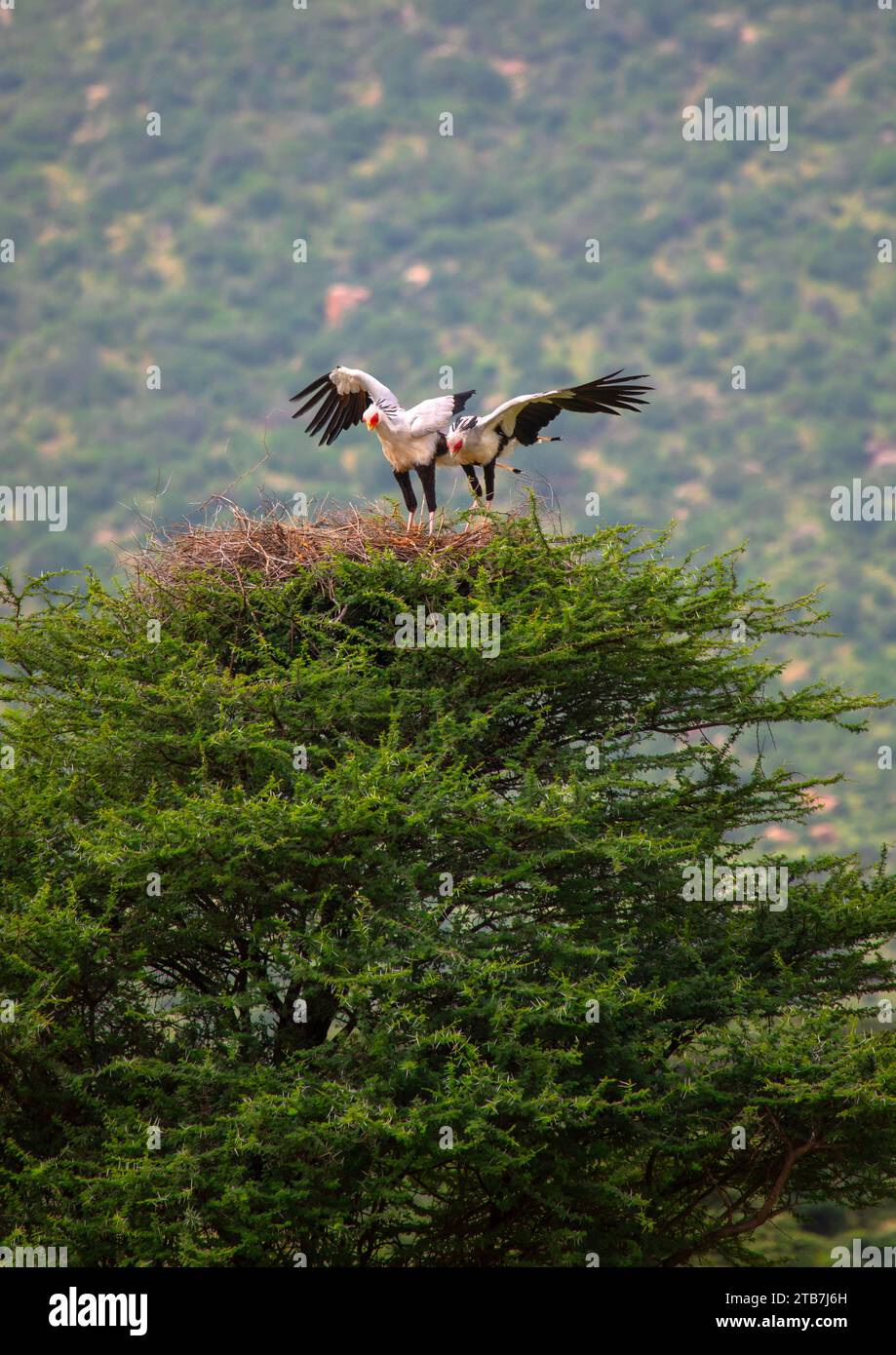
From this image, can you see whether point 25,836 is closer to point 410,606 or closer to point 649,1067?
point 410,606

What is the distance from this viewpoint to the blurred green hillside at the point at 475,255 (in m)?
106

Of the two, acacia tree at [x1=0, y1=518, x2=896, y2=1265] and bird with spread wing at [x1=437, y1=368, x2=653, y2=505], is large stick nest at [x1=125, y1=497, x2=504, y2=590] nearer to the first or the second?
acacia tree at [x1=0, y1=518, x2=896, y2=1265]

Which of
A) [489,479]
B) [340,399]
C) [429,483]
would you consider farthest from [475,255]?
[429,483]

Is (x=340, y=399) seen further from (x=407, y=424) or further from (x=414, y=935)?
(x=414, y=935)

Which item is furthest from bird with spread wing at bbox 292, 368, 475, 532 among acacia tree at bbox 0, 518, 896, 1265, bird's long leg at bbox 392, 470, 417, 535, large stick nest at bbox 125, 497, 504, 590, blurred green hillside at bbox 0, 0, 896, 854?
blurred green hillside at bbox 0, 0, 896, 854

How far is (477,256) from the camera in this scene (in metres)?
147

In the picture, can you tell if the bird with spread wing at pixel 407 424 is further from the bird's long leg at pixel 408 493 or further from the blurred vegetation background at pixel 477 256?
the blurred vegetation background at pixel 477 256

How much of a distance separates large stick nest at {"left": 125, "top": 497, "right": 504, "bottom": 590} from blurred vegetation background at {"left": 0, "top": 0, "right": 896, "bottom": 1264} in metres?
57.2

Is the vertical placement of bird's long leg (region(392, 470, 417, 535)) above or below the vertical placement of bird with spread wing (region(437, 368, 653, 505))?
below

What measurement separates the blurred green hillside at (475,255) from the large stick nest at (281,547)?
5885 cm

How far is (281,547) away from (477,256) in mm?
135865

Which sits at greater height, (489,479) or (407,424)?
(407,424)

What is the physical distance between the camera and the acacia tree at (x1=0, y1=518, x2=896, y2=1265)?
12477 mm

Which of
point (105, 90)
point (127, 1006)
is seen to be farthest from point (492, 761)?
point (105, 90)
